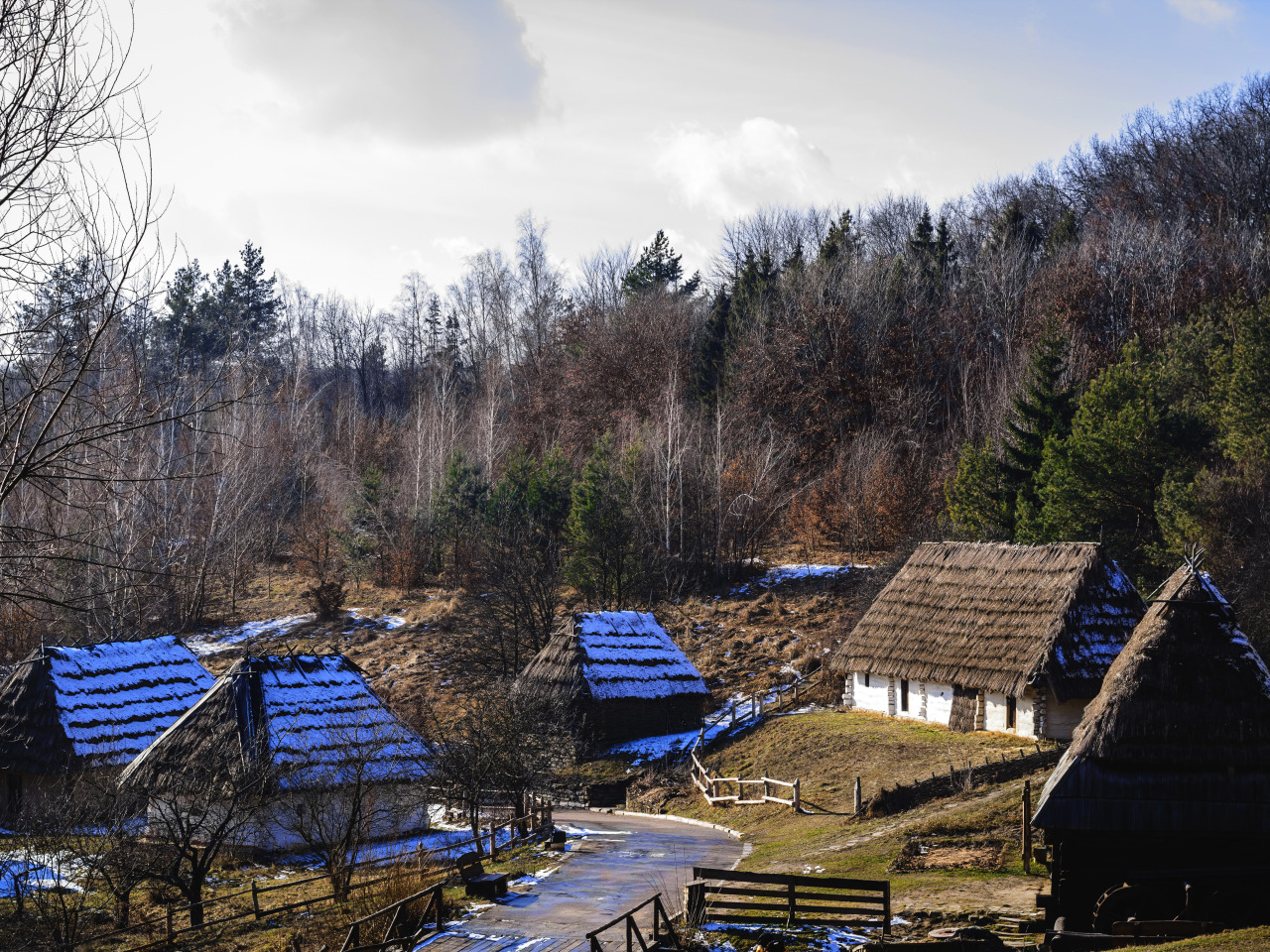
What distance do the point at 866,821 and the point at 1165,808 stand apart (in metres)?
8.15

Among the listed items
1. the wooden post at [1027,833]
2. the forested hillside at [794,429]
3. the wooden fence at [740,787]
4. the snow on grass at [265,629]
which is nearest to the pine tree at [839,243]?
the forested hillside at [794,429]

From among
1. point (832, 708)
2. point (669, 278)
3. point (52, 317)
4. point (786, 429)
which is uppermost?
point (669, 278)

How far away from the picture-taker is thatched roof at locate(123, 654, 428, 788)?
24.8 metres

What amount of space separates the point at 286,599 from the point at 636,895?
130 feet

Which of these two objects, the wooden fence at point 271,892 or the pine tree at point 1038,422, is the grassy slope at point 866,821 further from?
the pine tree at point 1038,422

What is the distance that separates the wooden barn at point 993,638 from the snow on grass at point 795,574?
10600mm

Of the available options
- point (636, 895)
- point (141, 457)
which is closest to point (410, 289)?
point (141, 457)

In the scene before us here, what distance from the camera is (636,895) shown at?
1839 cm

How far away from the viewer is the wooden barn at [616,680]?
35156 millimetres

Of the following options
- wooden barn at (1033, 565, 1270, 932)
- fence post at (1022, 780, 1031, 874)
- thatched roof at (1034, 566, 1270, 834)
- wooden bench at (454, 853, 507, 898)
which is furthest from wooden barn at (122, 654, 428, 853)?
thatched roof at (1034, 566, 1270, 834)

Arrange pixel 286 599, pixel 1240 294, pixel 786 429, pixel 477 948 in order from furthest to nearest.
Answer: pixel 786 429, pixel 286 599, pixel 1240 294, pixel 477 948

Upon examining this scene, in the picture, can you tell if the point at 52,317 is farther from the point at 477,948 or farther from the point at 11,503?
Answer: the point at 11,503

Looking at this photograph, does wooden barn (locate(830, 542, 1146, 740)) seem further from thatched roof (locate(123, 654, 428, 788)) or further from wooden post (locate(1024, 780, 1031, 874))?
thatched roof (locate(123, 654, 428, 788))

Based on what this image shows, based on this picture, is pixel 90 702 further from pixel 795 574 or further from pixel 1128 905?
pixel 795 574
